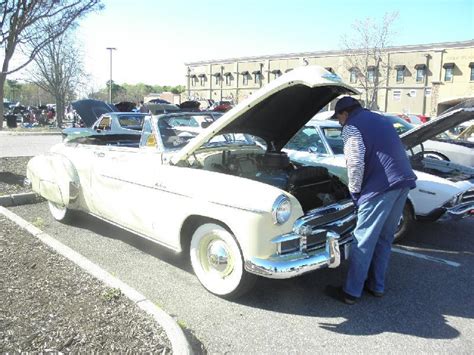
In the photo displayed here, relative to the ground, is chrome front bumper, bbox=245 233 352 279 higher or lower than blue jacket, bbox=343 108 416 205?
lower

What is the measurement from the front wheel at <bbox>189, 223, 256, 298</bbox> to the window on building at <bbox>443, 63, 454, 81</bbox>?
5204 centimetres

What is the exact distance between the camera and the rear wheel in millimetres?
6191

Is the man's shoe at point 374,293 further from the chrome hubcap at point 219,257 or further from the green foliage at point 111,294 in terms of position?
the green foliage at point 111,294

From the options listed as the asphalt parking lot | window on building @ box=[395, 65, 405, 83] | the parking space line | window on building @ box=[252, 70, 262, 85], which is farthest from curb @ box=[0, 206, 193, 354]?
window on building @ box=[252, 70, 262, 85]

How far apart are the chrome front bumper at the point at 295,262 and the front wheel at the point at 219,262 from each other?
0.80ft

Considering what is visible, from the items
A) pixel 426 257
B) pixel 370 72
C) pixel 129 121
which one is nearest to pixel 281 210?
pixel 426 257

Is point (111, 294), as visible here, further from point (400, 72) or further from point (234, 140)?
point (400, 72)

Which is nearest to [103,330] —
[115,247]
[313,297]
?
[313,297]

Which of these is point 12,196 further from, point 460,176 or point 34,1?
point 460,176

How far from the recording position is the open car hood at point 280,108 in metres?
3.71

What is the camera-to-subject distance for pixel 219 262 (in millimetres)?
4098

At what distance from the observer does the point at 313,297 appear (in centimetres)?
423

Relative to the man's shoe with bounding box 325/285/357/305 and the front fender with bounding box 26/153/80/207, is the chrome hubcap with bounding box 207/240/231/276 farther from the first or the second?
the front fender with bounding box 26/153/80/207

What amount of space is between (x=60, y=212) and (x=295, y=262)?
3.96 m
